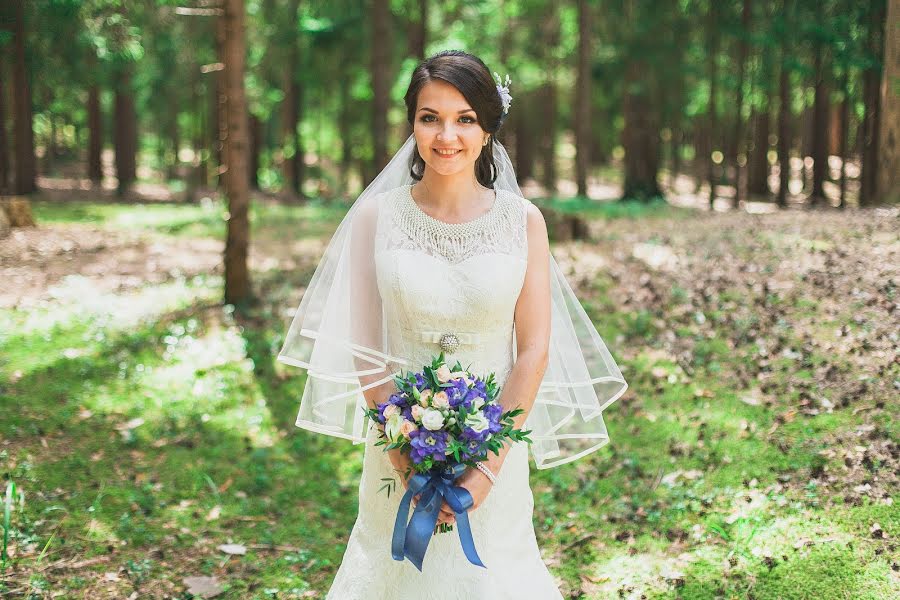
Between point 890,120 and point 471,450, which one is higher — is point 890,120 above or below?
above

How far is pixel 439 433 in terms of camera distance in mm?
2660

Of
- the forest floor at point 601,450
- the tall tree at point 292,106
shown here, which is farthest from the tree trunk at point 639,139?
the forest floor at point 601,450

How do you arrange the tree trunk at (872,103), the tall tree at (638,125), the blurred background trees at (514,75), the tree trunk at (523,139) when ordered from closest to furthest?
the tree trunk at (872,103)
the blurred background trees at (514,75)
the tall tree at (638,125)
the tree trunk at (523,139)

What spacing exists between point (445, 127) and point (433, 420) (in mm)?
1095

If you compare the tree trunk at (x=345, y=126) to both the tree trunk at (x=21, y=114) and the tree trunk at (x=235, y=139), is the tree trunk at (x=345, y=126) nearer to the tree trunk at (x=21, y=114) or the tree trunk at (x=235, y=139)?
the tree trunk at (x=21, y=114)

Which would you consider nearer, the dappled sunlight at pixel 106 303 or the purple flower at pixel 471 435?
the purple flower at pixel 471 435

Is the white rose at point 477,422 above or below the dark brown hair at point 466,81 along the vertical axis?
below

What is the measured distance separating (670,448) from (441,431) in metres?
4.22

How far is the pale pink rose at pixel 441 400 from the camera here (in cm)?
266

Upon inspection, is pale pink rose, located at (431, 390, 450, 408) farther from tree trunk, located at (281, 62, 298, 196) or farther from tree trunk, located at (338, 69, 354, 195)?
tree trunk, located at (338, 69, 354, 195)

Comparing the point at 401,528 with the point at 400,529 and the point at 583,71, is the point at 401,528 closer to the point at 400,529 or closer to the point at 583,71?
the point at 400,529

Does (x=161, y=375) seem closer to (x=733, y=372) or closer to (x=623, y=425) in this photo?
(x=623, y=425)

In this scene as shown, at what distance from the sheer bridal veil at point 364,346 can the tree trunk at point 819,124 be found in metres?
16.4

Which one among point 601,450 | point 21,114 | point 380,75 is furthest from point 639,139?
point 601,450
